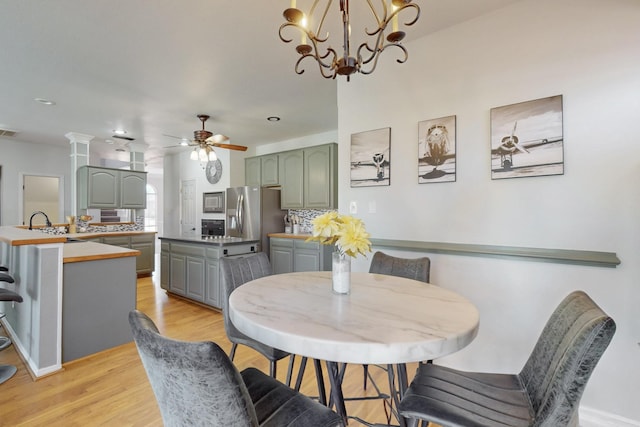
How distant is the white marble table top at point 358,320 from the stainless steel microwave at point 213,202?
475 cm

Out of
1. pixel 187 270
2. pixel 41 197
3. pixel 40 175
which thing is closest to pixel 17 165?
pixel 40 175

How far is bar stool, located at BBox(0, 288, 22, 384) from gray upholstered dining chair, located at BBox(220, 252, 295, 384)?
154 centimetres

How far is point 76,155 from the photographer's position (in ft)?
16.8

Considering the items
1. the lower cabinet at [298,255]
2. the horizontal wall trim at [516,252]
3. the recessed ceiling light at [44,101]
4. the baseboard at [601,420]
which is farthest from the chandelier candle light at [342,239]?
the recessed ceiling light at [44,101]

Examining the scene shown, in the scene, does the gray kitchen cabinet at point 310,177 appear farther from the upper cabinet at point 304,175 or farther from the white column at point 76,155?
the white column at point 76,155

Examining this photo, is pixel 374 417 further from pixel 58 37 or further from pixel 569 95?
pixel 58 37

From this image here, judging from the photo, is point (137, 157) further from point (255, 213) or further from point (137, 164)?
point (255, 213)

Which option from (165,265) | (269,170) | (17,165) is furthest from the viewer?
(17,165)

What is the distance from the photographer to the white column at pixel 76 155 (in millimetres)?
5094

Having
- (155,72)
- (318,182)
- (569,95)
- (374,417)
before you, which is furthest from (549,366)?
(318,182)

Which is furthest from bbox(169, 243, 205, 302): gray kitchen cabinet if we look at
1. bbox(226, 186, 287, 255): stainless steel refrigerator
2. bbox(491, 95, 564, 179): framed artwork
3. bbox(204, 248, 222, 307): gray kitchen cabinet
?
bbox(491, 95, 564, 179): framed artwork

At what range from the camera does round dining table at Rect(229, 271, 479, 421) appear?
0.81 m

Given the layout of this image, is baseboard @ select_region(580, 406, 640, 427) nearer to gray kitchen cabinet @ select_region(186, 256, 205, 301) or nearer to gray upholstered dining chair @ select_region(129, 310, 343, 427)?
gray upholstered dining chair @ select_region(129, 310, 343, 427)

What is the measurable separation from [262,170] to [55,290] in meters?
3.62
